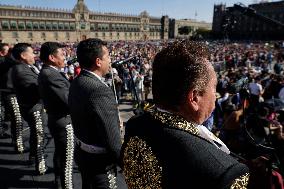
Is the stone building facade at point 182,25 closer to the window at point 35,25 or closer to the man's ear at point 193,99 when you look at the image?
the window at point 35,25

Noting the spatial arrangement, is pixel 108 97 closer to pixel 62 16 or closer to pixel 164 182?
pixel 164 182

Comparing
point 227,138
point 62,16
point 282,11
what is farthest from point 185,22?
point 227,138

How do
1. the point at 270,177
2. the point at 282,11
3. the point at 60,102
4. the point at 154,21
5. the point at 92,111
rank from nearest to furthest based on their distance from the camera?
the point at 270,177, the point at 92,111, the point at 60,102, the point at 282,11, the point at 154,21

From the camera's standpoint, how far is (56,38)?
8944 centimetres

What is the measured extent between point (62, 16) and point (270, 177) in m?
94.8

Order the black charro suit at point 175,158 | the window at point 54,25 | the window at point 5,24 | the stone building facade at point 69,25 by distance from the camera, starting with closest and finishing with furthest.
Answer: the black charro suit at point 175,158, the window at point 5,24, the stone building facade at point 69,25, the window at point 54,25

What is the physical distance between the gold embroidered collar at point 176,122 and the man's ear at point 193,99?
7cm

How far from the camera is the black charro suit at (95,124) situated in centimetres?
237

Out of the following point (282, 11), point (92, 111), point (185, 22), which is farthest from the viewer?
point (185, 22)

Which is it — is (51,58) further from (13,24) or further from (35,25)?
(35,25)

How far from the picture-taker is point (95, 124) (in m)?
A: 2.40

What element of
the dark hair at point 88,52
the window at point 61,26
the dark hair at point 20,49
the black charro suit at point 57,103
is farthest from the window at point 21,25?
the dark hair at point 88,52

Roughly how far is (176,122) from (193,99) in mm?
118

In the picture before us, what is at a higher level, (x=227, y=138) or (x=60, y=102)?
(x=60, y=102)
